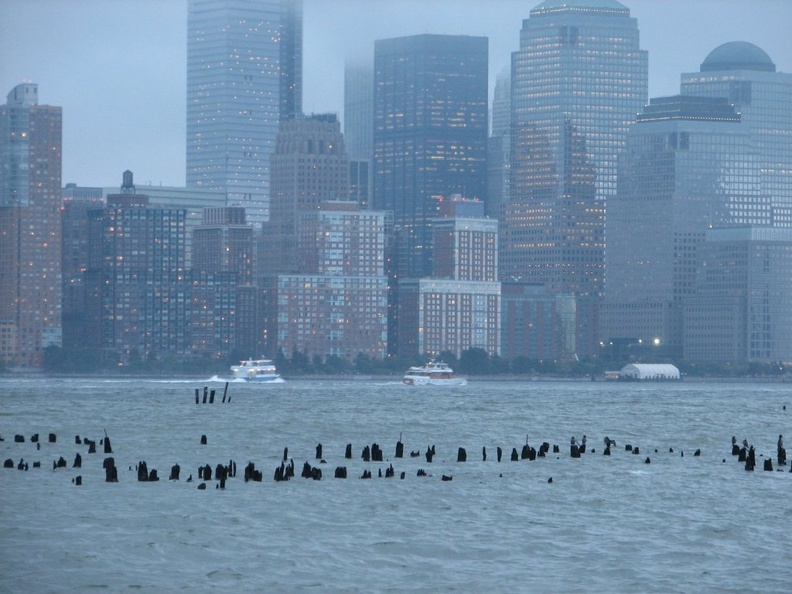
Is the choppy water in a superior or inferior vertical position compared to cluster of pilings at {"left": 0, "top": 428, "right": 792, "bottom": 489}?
inferior

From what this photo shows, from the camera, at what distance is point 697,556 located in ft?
208

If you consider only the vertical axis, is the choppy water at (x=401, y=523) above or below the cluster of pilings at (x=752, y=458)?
below

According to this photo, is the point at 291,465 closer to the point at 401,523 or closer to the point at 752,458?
the point at 401,523

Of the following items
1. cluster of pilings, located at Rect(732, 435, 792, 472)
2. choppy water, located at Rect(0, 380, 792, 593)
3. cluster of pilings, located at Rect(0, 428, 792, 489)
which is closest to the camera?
choppy water, located at Rect(0, 380, 792, 593)

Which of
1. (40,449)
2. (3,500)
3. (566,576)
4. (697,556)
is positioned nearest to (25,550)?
(3,500)

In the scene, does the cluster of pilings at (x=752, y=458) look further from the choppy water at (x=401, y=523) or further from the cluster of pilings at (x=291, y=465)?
the choppy water at (x=401, y=523)

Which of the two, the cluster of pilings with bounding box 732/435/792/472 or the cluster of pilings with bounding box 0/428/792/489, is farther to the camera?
the cluster of pilings with bounding box 732/435/792/472

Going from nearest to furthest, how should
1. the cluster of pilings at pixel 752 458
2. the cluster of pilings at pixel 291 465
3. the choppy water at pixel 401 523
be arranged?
the choppy water at pixel 401 523 < the cluster of pilings at pixel 291 465 < the cluster of pilings at pixel 752 458

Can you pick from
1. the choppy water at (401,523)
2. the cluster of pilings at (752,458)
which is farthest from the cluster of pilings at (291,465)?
the choppy water at (401,523)

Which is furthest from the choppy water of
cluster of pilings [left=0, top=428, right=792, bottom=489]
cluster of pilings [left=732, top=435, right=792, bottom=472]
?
cluster of pilings [left=732, top=435, right=792, bottom=472]

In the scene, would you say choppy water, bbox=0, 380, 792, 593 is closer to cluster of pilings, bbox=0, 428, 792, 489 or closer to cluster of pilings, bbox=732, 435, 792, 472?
cluster of pilings, bbox=0, 428, 792, 489

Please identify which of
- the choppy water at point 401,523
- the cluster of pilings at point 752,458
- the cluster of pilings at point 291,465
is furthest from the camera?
the cluster of pilings at point 752,458

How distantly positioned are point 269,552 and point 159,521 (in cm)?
690

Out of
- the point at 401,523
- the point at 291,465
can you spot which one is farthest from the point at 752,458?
the point at 401,523
